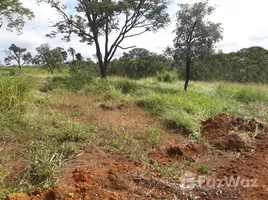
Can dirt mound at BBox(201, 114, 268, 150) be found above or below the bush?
below

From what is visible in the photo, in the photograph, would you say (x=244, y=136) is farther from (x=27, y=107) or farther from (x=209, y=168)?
(x=27, y=107)

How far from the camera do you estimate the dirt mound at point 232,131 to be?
396cm

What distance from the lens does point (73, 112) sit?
5027 millimetres

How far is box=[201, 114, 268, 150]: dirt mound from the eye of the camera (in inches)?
156

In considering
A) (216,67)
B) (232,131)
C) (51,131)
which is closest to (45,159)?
(51,131)

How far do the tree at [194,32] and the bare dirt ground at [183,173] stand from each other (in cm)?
468

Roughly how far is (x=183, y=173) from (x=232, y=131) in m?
1.81

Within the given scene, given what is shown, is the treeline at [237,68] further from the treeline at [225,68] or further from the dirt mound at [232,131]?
the dirt mound at [232,131]

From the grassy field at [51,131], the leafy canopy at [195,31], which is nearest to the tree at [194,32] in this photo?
the leafy canopy at [195,31]

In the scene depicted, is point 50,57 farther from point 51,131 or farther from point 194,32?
point 51,131

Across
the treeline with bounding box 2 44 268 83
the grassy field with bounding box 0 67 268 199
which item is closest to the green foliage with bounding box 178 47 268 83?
the treeline with bounding box 2 44 268 83

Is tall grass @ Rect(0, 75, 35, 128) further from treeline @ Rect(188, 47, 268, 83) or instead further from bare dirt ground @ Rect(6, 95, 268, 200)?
treeline @ Rect(188, 47, 268, 83)

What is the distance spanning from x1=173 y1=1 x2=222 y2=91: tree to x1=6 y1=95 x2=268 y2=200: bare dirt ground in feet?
15.4

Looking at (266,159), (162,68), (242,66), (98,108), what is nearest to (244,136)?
(266,159)
